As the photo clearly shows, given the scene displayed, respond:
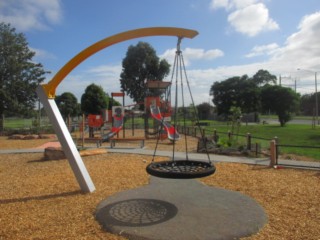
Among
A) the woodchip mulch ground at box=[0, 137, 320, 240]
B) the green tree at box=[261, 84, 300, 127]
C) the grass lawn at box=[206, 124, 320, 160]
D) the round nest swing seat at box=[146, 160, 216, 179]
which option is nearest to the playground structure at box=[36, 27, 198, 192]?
the woodchip mulch ground at box=[0, 137, 320, 240]

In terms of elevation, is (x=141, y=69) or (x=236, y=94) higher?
(x=141, y=69)

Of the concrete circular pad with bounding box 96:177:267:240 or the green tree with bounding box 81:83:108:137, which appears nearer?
the concrete circular pad with bounding box 96:177:267:240

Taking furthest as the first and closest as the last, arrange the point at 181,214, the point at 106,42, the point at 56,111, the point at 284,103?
1. the point at 284,103
2. the point at 56,111
3. the point at 106,42
4. the point at 181,214

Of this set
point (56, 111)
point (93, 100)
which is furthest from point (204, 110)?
point (56, 111)

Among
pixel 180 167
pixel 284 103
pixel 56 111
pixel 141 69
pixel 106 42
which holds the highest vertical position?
pixel 141 69

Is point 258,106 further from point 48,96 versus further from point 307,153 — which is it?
point 48,96

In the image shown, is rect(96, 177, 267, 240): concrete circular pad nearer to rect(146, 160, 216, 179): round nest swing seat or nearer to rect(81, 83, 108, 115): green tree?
rect(146, 160, 216, 179): round nest swing seat

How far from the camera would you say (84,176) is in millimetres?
7055

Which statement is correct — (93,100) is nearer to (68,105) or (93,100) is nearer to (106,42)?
(68,105)

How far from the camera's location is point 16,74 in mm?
27672

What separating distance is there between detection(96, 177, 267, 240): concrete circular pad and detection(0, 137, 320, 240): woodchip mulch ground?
9.0 inches

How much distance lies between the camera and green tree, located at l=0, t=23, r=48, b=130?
88.9 ft

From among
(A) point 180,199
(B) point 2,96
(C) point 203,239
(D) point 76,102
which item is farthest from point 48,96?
(D) point 76,102

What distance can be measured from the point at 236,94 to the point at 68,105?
1259 inches
